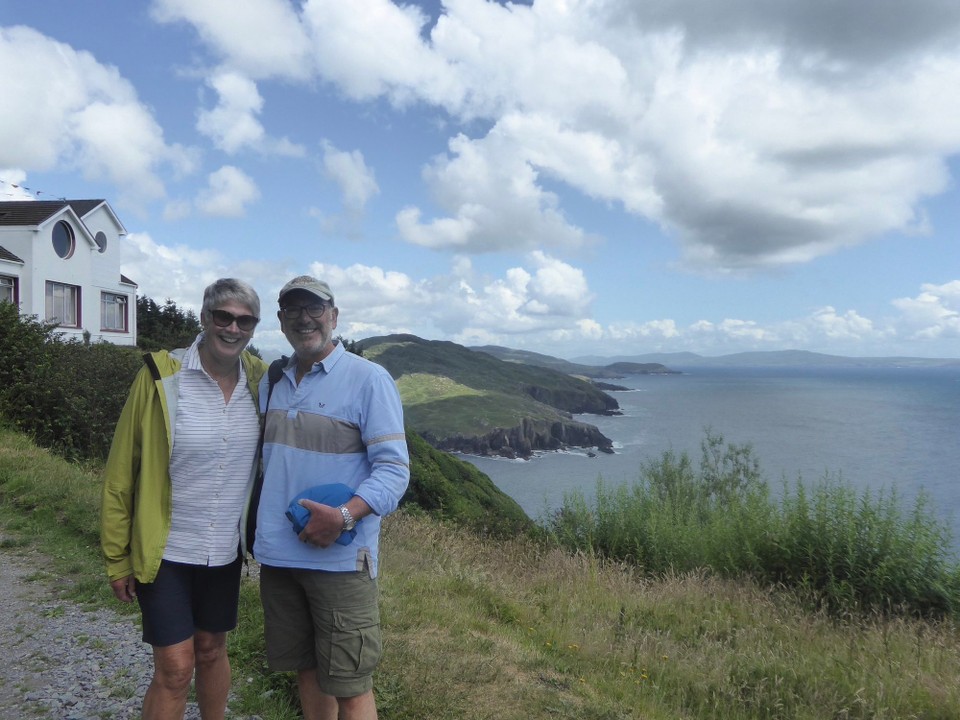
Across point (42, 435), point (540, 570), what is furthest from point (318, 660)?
point (42, 435)

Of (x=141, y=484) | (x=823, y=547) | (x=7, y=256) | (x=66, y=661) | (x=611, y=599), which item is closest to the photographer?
(x=141, y=484)

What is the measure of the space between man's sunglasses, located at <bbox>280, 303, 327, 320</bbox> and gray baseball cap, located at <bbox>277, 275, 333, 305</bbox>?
0.13ft

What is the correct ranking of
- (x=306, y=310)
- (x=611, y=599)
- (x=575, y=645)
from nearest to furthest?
(x=306, y=310), (x=575, y=645), (x=611, y=599)

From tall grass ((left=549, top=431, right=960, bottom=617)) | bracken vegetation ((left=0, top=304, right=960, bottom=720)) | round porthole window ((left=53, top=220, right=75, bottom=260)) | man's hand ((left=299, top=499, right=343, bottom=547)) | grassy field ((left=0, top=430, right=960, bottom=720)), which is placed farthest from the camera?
round porthole window ((left=53, top=220, right=75, bottom=260))

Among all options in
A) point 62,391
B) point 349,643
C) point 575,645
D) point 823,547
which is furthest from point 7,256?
point 349,643

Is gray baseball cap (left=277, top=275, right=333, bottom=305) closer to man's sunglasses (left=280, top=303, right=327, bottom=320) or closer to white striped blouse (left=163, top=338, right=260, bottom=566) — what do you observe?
man's sunglasses (left=280, top=303, right=327, bottom=320)

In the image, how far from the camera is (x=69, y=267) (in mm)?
28750

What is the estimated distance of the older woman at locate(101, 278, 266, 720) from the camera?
257cm

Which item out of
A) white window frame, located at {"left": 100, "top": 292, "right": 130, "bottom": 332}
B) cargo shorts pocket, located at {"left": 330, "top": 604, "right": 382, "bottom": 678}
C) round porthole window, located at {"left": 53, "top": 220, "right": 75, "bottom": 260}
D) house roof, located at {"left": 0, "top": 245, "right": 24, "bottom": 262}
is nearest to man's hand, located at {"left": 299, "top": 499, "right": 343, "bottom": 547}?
cargo shorts pocket, located at {"left": 330, "top": 604, "right": 382, "bottom": 678}

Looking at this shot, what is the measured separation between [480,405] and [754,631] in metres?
91.0

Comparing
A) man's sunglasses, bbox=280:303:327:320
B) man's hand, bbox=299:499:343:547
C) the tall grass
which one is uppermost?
man's sunglasses, bbox=280:303:327:320

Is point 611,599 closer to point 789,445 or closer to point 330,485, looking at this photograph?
point 330,485

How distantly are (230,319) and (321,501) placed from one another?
831mm

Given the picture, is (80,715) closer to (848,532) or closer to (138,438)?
(138,438)
